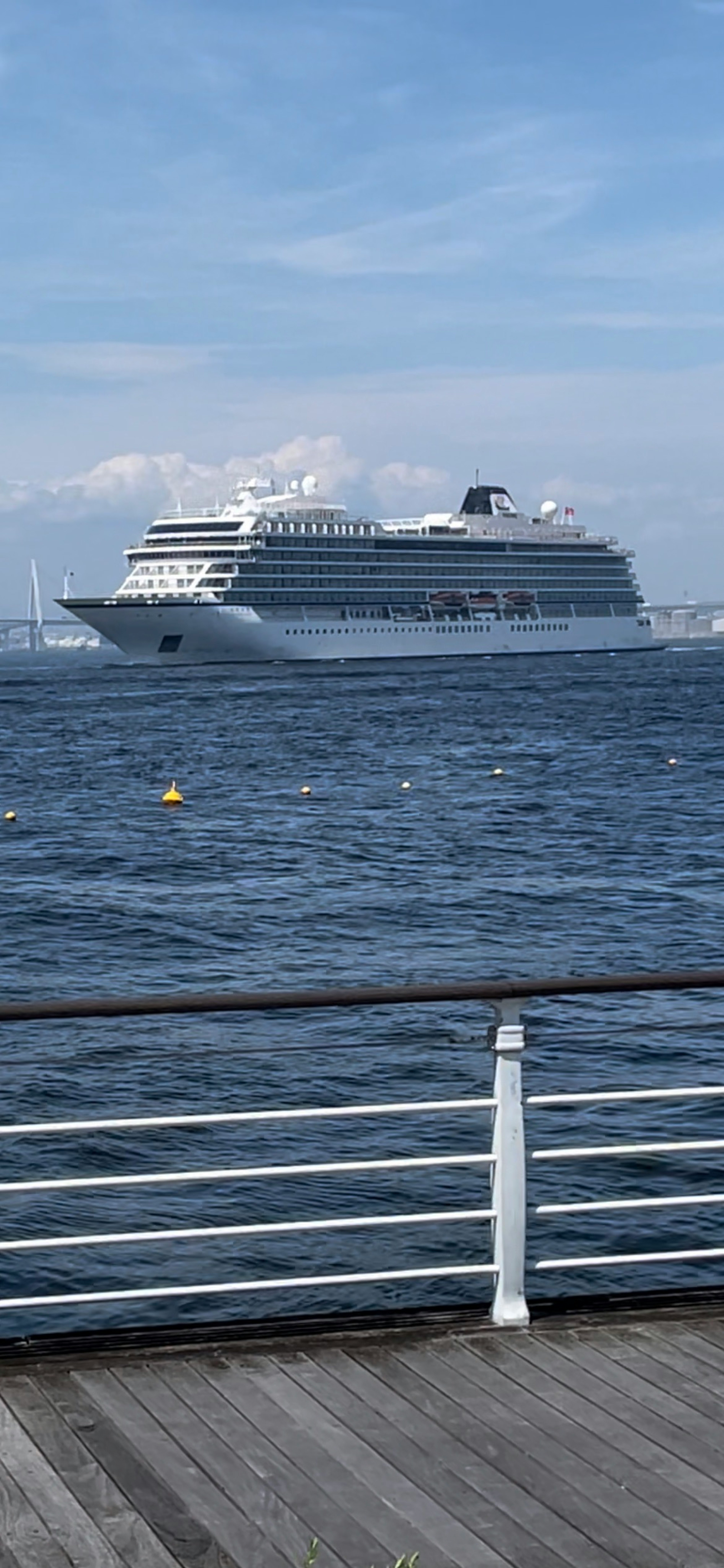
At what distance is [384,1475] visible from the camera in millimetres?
3314

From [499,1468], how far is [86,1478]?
815 millimetres

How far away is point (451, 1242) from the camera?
30.6ft

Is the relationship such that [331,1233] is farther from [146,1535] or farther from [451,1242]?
[146,1535]

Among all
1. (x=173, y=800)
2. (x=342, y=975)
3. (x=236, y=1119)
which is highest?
(x=173, y=800)

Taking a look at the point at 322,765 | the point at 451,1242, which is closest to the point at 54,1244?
the point at 451,1242

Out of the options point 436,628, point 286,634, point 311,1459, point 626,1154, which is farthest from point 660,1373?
point 436,628

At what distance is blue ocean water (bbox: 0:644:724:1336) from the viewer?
914 cm

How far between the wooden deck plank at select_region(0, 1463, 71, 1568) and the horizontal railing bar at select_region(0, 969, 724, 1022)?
99cm

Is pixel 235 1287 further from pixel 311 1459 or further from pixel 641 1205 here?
pixel 641 1205

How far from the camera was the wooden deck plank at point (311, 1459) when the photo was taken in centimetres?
310

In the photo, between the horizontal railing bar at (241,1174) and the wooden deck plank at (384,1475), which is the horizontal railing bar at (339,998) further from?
the wooden deck plank at (384,1475)

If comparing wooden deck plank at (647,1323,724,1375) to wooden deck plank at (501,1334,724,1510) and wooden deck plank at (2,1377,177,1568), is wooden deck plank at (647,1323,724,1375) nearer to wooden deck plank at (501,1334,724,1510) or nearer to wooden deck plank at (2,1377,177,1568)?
wooden deck plank at (501,1334,724,1510)

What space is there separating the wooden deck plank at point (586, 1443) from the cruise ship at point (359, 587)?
82124 mm

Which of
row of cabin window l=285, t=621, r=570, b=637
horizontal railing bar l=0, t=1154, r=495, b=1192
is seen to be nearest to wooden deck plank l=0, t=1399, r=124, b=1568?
horizontal railing bar l=0, t=1154, r=495, b=1192
